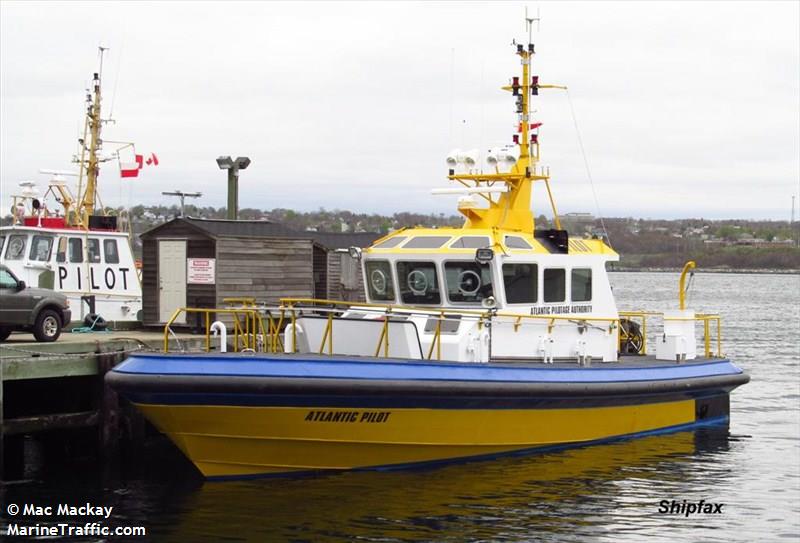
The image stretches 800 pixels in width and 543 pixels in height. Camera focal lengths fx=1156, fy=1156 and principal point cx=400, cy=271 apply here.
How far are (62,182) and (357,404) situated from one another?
1483cm

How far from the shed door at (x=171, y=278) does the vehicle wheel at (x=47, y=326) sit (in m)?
3.60

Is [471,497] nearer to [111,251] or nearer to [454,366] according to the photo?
[454,366]

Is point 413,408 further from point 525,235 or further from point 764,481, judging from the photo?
point 764,481

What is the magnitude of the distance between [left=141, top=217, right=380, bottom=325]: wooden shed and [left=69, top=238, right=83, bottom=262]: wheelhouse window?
311cm

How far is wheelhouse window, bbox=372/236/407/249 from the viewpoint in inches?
653

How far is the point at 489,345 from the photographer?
51.5 feet

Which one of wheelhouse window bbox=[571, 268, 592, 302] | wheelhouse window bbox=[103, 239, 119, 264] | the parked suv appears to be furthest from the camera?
wheelhouse window bbox=[103, 239, 119, 264]

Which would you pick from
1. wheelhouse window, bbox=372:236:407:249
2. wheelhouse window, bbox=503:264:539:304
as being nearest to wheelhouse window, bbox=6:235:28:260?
wheelhouse window, bbox=372:236:407:249

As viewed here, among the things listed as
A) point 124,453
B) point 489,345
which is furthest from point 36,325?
point 489,345

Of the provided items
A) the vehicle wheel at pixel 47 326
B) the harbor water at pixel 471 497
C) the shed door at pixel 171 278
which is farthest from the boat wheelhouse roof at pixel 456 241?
the shed door at pixel 171 278

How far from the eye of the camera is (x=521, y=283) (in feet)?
53.5

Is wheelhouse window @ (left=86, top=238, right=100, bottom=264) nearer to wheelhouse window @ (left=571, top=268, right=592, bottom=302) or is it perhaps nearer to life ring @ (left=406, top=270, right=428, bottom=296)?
life ring @ (left=406, top=270, right=428, bottom=296)

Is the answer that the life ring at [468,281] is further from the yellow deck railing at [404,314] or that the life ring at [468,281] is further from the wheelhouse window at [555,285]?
the wheelhouse window at [555,285]

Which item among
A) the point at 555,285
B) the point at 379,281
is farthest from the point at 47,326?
the point at 555,285
